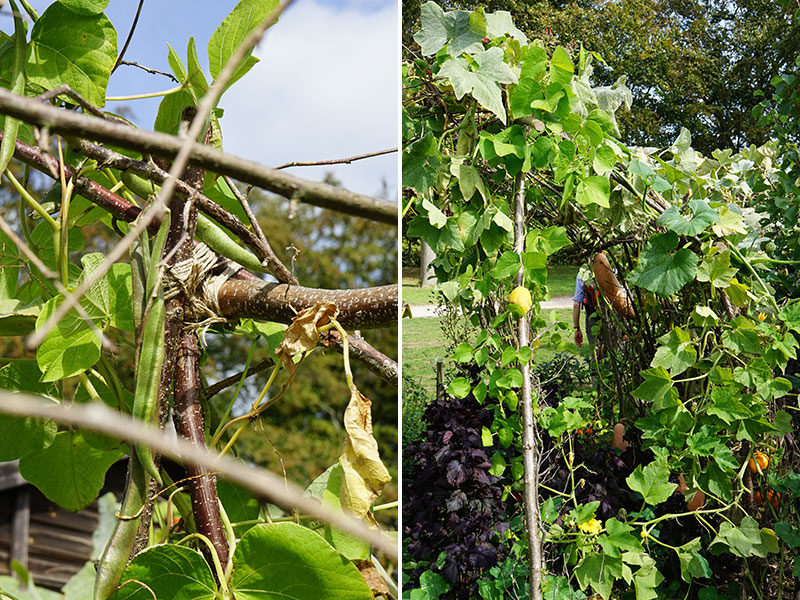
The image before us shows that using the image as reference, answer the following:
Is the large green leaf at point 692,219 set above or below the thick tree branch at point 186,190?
above

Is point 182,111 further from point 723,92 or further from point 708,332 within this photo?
point 723,92

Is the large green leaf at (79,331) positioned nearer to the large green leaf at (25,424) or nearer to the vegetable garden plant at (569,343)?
the large green leaf at (25,424)

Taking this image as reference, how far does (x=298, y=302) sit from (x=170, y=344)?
95mm

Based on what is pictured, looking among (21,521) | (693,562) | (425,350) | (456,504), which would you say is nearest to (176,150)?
(456,504)

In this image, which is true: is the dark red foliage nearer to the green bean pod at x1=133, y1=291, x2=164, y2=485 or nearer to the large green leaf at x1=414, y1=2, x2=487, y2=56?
the large green leaf at x1=414, y1=2, x2=487, y2=56

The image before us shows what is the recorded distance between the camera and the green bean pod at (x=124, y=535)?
0.46 m

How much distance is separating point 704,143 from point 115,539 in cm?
1261

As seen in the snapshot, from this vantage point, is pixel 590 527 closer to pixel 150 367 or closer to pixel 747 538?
pixel 747 538

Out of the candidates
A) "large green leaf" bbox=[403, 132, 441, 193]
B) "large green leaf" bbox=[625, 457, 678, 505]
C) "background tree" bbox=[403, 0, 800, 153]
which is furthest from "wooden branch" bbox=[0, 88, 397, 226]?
"background tree" bbox=[403, 0, 800, 153]

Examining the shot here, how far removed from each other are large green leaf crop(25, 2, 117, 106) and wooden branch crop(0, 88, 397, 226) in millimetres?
415

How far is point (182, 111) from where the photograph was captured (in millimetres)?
574

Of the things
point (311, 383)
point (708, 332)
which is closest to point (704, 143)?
point (311, 383)

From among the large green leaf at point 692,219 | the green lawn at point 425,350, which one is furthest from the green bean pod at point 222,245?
the green lawn at point 425,350

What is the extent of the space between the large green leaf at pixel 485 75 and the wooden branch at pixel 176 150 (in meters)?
0.92
